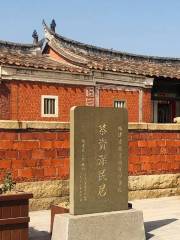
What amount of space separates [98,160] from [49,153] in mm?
3033

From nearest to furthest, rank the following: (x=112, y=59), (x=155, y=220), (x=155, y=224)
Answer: (x=155, y=224) < (x=155, y=220) < (x=112, y=59)

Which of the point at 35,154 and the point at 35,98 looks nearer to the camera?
the point at 35,154

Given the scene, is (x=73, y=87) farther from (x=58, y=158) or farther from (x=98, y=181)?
(x=98, y=181)

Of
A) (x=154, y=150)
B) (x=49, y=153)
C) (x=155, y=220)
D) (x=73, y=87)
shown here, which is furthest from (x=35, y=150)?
(x=73, y=87)

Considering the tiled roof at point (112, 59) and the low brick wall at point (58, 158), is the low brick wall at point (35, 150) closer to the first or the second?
the low brick wall at point (58, 158)

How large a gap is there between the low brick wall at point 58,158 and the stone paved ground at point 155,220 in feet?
1.21

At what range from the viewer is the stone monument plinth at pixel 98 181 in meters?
6.46

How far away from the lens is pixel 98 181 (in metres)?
6.66

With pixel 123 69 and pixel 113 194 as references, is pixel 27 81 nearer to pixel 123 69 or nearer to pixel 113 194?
pixel 123 69

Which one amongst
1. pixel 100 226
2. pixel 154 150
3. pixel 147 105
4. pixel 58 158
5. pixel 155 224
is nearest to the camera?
pixel 100 226

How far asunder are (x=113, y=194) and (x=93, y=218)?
1.61 ft

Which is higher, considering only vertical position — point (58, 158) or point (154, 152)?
point (154, 152)

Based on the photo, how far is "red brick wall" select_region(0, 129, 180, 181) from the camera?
9125mm

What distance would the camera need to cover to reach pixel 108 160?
678cm
